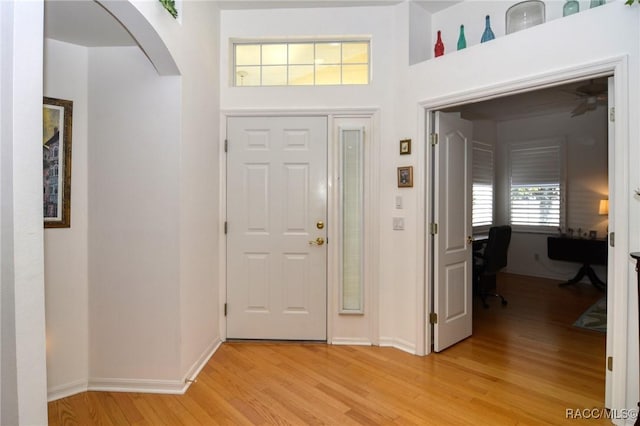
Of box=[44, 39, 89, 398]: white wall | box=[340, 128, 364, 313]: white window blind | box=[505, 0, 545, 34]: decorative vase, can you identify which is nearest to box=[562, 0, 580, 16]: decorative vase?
box=[505, 0, 545, 34]: decorative vase

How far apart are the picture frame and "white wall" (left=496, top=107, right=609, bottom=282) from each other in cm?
647

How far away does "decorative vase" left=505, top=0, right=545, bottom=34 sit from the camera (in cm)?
243

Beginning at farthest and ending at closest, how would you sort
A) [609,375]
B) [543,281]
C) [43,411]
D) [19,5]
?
[543,281]
[609,375]
[43,411]
[19,5]

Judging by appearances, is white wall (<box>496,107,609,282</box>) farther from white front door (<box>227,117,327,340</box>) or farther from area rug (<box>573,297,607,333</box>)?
white front door (<box>227,117,327,340</box>)

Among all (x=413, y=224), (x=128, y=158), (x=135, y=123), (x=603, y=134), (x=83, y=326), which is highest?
(x=603, y=134)

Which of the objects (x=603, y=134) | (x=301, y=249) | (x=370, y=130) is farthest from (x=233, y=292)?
(x=603, y=134)

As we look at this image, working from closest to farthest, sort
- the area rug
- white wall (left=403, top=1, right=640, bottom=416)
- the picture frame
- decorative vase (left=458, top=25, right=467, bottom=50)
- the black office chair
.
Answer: white wall (left=403, top=1, right=640, bottom=416)
the picture frame
decorative vase (left=458, top=25, right=467, bottom=50)
the area rug
the black office chair

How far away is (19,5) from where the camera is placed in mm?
1098

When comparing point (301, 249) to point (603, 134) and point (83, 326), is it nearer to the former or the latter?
point (83, 326)

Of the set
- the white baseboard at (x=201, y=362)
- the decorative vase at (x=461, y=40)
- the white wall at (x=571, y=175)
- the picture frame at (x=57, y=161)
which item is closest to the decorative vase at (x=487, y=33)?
the decorative vase at (x=461, y=40)

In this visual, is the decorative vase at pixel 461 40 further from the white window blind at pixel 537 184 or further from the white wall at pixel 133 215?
the white window blind at pixel 537 184

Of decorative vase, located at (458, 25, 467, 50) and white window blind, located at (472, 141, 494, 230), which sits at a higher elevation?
decorative vase, located at (458, 25, 467, 50)

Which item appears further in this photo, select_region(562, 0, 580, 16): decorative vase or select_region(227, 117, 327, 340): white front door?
select_region(227, 117, 327, 340): white front door

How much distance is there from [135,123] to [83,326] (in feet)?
4.92
